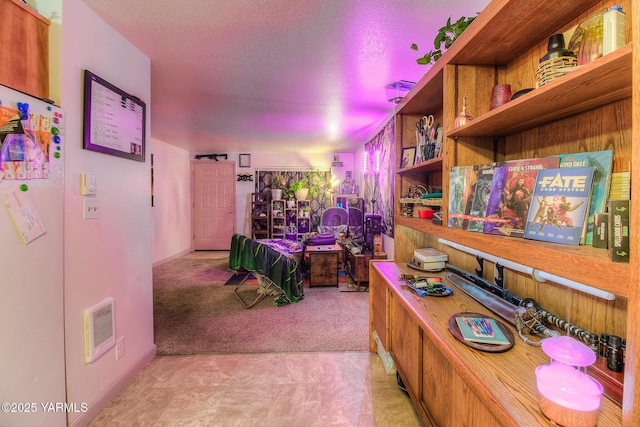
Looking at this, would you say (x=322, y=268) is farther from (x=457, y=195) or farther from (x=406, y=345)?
(x=457, y=195)

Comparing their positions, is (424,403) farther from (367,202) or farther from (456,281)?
(367,202)

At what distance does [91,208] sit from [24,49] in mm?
870

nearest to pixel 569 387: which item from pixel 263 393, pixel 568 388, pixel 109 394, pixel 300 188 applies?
pixel 568 388

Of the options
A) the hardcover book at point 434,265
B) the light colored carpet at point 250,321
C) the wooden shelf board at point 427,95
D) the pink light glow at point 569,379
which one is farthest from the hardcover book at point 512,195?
the light colored carpet at point 250,321

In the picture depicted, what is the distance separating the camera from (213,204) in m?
6.48

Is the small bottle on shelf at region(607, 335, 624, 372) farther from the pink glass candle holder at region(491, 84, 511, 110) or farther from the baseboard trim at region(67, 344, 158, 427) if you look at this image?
the baseboard trim at region(67, 344, 158, 427)

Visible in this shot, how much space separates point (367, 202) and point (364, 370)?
3.38 m

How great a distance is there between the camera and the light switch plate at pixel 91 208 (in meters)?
1.60

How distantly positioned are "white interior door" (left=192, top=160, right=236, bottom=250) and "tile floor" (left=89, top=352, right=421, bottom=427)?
4486 millimetres

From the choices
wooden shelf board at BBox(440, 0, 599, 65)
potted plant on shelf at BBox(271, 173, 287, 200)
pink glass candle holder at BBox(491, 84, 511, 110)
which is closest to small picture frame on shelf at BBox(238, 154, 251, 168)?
potted plant on shelf at BBox(271, 173, 287, 200)

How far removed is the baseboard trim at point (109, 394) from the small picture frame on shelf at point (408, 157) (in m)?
2.64

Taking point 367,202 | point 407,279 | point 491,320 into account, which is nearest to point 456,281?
point 407,279

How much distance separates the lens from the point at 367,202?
507 centimetres

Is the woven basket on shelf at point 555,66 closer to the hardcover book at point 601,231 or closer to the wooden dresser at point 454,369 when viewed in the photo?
the hardcover book at point 601,231
